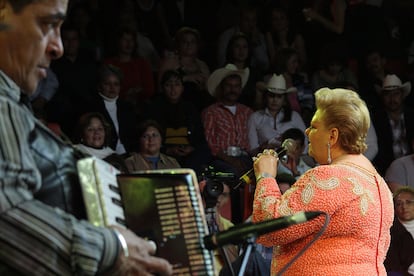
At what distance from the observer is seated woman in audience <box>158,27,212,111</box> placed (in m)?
8.19

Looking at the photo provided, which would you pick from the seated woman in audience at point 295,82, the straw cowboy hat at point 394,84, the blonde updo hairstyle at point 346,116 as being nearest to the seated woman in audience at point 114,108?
the seated woman in audience at point 295,82

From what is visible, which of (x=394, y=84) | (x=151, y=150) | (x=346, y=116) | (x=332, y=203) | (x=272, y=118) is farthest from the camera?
(x=394, y=84)

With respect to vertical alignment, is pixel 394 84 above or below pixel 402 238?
above

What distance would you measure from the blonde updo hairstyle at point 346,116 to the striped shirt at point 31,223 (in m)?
1.80

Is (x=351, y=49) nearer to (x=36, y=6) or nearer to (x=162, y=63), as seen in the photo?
(x=162, y=63)

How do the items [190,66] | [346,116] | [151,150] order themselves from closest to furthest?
1. [346,116]
2. [151,150]
3. [190,66]

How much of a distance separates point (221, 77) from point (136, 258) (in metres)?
5.82

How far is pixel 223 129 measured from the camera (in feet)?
25.4

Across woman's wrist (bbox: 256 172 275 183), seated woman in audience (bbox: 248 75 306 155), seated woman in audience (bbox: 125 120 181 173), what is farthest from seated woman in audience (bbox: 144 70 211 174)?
woman's wrist (bbox: 256 172 275 183)

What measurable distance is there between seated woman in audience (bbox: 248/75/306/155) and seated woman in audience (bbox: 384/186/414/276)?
4.11 ft

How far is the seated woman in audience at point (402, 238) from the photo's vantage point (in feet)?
21.7

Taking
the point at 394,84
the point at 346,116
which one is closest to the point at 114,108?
the point at 394,84

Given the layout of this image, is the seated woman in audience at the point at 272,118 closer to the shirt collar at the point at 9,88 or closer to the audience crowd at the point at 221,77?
the audience crowd at the point at 221,77

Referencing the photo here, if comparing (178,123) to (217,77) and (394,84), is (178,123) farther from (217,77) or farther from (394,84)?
(394,84)
